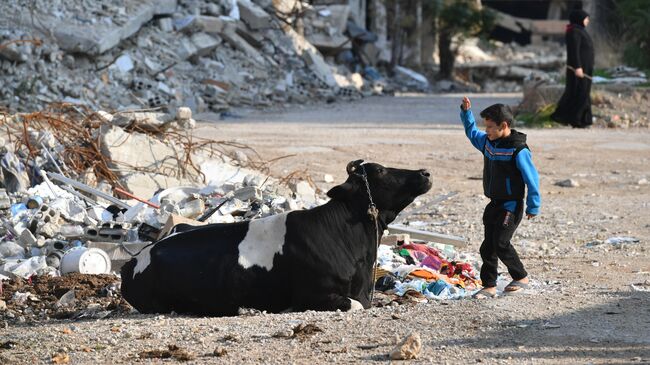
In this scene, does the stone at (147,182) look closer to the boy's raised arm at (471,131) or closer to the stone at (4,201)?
the stone at (4,201)

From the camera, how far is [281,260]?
7.32 meters

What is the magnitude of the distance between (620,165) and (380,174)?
9436 mm

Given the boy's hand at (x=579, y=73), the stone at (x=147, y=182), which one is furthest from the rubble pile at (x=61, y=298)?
the boy's hand at (x=579, y=73)

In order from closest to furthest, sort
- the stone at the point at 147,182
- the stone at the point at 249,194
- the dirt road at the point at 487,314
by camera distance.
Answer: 1. the dirt road at the point at 487,314
2. the stone at the point at 249,194
3. the stone at the point at 147,182

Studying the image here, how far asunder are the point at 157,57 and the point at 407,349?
21.4 metres

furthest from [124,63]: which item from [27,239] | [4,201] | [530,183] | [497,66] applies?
[530,183]

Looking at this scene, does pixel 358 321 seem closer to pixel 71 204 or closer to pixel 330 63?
pixel 71 204

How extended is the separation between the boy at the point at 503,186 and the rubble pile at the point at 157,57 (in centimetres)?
1512

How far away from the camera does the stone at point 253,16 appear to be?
29.5 m

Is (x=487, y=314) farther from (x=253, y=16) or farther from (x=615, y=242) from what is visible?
(x=253, y=16)

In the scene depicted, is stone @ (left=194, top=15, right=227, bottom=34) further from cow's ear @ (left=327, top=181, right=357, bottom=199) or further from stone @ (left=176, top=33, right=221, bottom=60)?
cow's ear @ (left=327, top=181, right=357, bottom=199)

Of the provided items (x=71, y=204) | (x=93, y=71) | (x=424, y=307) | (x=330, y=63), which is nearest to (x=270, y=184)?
(x=71, y=204)

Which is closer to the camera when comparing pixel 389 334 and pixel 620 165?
pixel 389 334

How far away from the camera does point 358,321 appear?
6.59m
